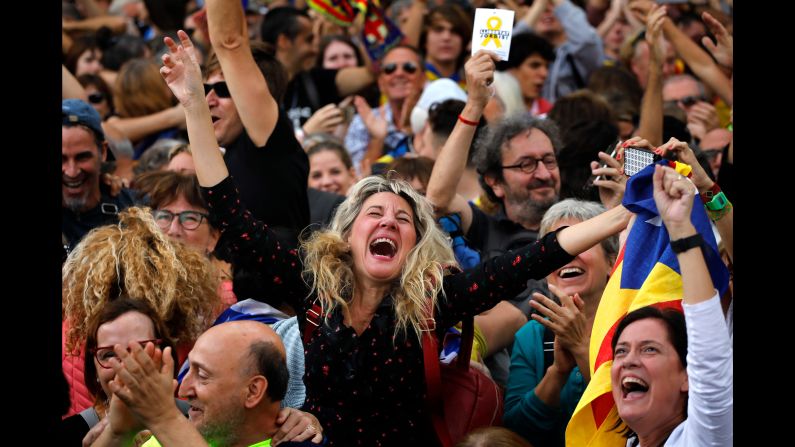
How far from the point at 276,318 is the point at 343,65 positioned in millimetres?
4606

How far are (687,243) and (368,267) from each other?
136 cm

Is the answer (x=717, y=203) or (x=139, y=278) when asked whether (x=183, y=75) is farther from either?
(x=717, y=203)

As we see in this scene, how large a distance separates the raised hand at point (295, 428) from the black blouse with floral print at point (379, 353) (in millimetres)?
261

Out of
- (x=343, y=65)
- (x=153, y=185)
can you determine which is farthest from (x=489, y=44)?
(x=343, y=65)

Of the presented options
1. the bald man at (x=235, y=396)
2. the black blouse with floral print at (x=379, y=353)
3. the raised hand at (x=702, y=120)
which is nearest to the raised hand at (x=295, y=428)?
the bald man at (x=235, y=396)

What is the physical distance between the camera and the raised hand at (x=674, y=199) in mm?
3443

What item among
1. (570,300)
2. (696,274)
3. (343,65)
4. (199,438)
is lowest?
(199,438)

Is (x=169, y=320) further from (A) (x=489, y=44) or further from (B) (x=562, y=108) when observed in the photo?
(B) (x=562, y=108)

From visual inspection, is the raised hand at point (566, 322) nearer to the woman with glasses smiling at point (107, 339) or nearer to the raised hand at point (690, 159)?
the raised hand at point (690, 159)

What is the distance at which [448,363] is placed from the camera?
14.7ft

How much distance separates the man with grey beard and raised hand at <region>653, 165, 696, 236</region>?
319 centimetres

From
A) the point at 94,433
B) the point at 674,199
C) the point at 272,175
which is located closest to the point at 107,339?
the point at 94,433

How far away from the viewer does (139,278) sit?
4711 mm

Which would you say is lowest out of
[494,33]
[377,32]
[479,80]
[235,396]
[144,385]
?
[235,396]
